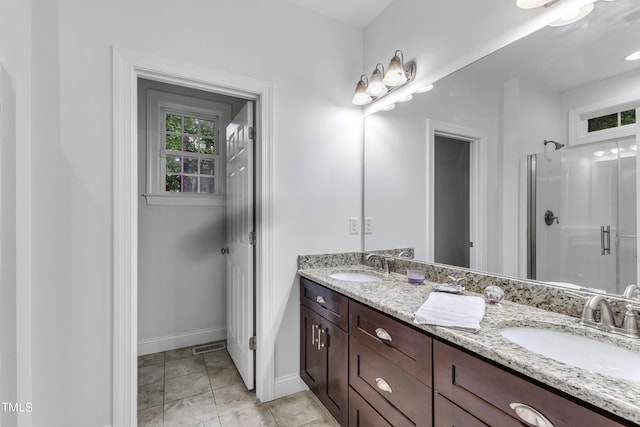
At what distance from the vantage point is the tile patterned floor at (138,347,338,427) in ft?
5.76

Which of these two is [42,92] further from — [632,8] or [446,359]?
[632,8]

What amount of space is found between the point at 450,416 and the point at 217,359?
6.85 feet

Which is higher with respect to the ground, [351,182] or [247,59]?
[247,59]

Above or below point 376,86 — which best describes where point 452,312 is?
below

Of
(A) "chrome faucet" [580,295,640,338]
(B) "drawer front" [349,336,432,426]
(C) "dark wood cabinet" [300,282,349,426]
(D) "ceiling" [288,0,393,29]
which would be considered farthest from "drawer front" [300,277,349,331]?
(D) "ceiling" [288,0,393,29]

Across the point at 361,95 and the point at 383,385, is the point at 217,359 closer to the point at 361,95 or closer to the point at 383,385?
the point at 383,385

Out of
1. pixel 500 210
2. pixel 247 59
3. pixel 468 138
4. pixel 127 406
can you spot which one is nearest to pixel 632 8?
pixel 468 138

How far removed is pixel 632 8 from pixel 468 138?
0.72m

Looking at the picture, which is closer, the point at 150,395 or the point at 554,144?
the point at 554,144

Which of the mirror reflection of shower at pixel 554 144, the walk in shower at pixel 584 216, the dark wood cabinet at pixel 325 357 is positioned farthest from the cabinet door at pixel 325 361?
the mirror reflection of shower at pixel 554 144

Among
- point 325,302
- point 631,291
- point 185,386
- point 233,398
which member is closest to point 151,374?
point 185,386

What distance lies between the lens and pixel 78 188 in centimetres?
148

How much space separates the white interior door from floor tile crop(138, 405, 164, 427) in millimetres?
532

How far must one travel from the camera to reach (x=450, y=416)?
96 cm
